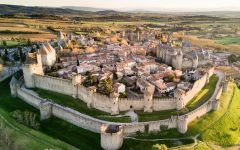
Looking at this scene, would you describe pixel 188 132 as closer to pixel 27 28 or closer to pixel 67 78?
pixel 67 78

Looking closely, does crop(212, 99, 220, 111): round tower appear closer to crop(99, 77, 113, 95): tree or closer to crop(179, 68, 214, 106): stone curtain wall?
crop(179, 68, 214, 106): stone curtain wall

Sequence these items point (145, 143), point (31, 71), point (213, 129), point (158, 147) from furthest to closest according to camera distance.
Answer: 1. point (31, 71)
2. point (213, 129)
3. point (145, 143)
4. point (158, 147)

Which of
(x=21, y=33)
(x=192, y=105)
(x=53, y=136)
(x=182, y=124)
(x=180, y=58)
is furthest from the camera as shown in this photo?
(x=21, y=33)

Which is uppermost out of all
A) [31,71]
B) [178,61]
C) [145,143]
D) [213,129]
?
[178,61]

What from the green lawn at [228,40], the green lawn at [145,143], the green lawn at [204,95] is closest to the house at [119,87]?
the green lawn at [145,143]

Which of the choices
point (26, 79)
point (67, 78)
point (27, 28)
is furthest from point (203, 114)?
point (27, 28)

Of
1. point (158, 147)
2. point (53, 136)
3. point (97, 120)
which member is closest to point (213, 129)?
point (158, 147)

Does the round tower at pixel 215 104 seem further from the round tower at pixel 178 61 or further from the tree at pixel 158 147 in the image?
the round tower at pixel 178 61

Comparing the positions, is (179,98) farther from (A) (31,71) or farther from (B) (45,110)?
(A) (31,71)
